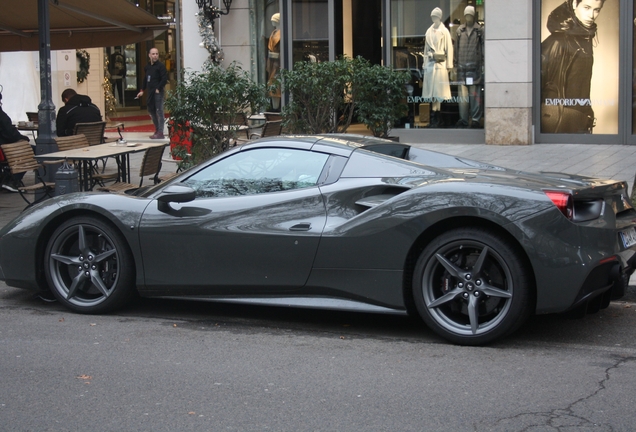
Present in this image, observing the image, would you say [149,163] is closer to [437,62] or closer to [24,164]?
[24,164]

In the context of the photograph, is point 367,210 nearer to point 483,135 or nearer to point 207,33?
point 483,135

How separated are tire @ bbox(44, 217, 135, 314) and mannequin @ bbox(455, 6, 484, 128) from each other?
460 inches

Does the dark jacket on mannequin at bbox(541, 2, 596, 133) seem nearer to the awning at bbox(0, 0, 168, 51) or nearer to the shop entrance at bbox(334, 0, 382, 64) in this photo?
the shop entrance at bbox(334, 0, 382, 64)

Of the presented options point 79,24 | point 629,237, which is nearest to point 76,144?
point 79,24

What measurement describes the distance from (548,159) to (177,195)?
9519mm

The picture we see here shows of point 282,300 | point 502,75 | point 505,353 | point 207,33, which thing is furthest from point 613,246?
point 207,33

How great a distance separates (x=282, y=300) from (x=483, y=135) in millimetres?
11658

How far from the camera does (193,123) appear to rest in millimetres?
10602

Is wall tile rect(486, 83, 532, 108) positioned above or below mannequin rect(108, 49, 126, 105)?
below

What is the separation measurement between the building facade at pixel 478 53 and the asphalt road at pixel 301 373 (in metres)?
10.2

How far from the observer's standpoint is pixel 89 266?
20.8ft

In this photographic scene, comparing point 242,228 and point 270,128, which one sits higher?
point 270,128

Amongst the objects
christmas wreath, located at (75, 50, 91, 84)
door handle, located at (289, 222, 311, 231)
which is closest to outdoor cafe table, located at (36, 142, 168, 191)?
door handle, located at (289, 222, 311, 231)

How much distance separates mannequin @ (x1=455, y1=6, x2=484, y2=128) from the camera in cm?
1670
